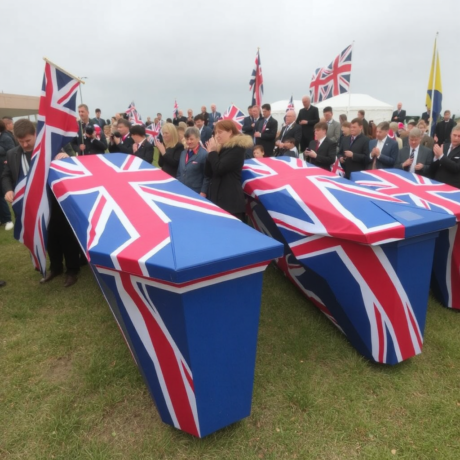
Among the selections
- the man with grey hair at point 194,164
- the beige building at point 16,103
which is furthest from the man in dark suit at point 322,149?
the beige building at point 16,103

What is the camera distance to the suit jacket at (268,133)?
24.3 ft

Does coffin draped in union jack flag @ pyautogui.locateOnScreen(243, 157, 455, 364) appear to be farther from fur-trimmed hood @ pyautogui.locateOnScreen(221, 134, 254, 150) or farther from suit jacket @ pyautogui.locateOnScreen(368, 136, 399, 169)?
suit jacket @ pyautogui.locateOnScreen(368, 136, 399, 169)

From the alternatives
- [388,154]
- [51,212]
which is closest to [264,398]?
[51,212]

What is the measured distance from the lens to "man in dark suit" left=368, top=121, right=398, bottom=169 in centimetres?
500

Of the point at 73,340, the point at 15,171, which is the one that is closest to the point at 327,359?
the point at 73,340

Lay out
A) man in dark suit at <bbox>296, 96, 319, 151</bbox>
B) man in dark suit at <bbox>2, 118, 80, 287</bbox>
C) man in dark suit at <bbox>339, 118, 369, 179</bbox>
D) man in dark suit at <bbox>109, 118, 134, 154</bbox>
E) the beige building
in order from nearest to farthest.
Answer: man in dark suit at <bbox>2, 118, 80, 287</bbox> < man in dark suit at <bbox>339, 118, 369, 179</bbox> < man in dark suit at <bbox>109, 118, 134, 154</bbox> < man in dark suit at <bbox>296, 96, 319, 151</bbox> < the beige building

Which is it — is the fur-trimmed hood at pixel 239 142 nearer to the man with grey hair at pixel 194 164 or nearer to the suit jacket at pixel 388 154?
the man with grey hair at pixel 194 164

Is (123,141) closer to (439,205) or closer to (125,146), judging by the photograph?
(125,146)

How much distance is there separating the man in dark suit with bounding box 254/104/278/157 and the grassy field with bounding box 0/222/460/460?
4.82 meters

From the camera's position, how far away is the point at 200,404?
6.39 feet

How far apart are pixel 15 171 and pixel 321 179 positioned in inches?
132

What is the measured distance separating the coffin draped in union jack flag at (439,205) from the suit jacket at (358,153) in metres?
1.61

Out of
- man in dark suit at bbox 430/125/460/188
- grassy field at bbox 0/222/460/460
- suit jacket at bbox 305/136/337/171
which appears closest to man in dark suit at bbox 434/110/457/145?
suit jacket at bbox 305/136/337/171

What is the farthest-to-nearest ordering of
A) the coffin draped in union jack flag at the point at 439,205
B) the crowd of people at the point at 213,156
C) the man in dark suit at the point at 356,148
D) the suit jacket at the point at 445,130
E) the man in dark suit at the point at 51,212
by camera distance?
1. the suit jacket at the point at 445,130
2. the man in dark suit at the point at 356,148
3. the man in dark suit at the point at 51,212
4. the crowd of people at the point at 213,156
5. the coffin draped in union jack flag at the point at 439,205
